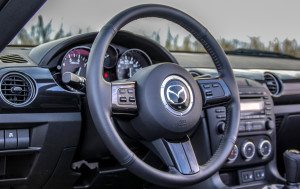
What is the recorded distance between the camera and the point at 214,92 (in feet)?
5.58

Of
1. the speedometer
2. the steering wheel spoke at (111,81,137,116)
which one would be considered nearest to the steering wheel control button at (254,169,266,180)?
the speedometer

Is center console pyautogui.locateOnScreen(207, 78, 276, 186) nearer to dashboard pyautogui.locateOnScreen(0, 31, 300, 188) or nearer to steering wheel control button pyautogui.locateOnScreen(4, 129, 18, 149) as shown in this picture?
dashboard pyautogui.locateOnScreen(0, 31, 300, 188)

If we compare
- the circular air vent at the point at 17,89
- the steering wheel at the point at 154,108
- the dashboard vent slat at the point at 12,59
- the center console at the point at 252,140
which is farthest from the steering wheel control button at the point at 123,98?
the center console at the point at 252,140

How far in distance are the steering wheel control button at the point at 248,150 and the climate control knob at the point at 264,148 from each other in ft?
0.16

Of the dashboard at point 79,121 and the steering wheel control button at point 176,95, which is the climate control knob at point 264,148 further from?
the steering wheel control button at point 176,95

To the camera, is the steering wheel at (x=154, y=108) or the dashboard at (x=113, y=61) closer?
the steering wheel at (x=154, y=108)

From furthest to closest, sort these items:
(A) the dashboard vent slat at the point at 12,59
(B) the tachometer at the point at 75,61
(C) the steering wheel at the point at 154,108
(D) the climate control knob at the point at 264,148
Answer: (D) the climate control knob at the point at 264,148 → (B) the tachometer at the point at 75,61 → (A) the dashboard vent slat at the point at 12,59 → (C) the steering wheel at the point at 154,108

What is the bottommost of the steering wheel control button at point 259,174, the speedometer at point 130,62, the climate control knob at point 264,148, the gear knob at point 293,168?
the steering wheel control button at point 259,174

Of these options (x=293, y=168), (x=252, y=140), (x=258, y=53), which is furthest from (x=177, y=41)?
(x=293, y=168)

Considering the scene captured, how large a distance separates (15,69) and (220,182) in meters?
1.18

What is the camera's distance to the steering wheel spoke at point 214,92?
167 cm

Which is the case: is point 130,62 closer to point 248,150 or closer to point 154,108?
point 154,108

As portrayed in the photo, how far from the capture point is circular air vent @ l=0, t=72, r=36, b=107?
65.7 inches

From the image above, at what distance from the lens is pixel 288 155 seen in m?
2.19
